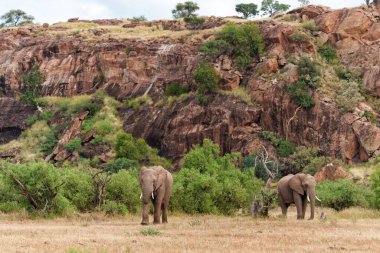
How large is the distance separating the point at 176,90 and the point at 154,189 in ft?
160

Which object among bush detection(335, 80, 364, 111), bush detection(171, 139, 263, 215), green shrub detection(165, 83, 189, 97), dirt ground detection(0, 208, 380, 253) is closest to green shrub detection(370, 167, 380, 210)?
bush detection(171, 139, 263, 215)

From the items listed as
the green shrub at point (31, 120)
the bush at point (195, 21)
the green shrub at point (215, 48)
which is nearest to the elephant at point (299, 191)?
the green shrub at point (215, 48)

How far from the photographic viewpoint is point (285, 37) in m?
74.9

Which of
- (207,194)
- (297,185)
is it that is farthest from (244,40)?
(297,185)

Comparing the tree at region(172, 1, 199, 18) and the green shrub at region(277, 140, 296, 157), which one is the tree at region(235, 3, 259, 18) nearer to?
the tree at region(172, 1, 199, 18)

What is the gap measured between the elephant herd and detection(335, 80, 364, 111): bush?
3502 centimetres

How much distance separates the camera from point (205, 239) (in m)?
19.0

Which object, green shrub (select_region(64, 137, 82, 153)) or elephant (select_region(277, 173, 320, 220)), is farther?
green shrub (select_region(64, 137, 82, 153))

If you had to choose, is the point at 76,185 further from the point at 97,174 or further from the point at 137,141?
the point at 137,141

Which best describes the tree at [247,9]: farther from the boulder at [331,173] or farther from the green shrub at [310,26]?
the boulder at [331,173]

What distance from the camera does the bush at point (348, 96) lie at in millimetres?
64500

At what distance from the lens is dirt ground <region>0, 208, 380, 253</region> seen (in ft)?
54.5

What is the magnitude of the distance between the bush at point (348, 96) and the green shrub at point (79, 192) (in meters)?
36.7

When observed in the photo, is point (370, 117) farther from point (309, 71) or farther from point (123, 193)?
point (123, 193)
